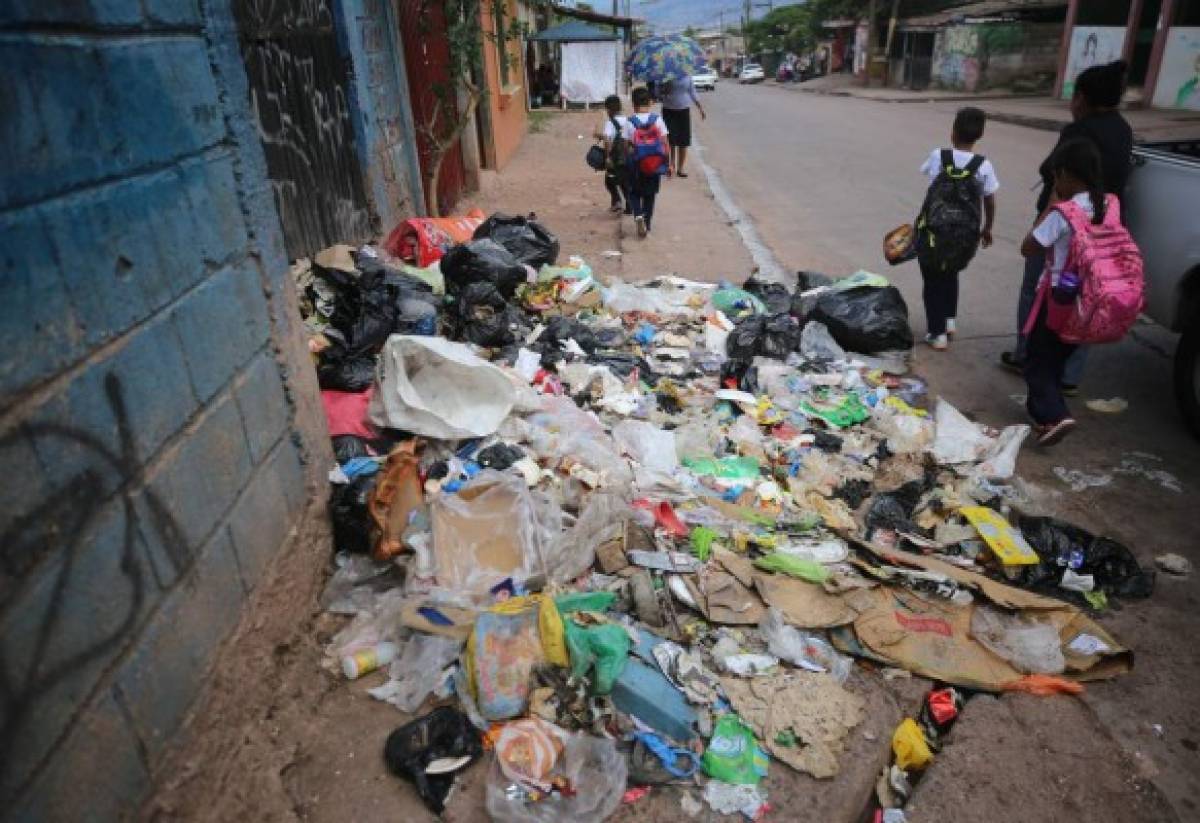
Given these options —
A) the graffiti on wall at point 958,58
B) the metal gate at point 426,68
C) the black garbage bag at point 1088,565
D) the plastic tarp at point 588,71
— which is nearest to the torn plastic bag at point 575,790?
the black garbage bag at point 1088,565

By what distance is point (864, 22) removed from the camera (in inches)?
1709

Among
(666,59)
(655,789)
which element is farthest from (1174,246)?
(666,59)

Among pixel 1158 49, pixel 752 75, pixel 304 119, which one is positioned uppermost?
pixel 304 119

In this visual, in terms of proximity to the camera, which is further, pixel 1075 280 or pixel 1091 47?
pixel 1091 47

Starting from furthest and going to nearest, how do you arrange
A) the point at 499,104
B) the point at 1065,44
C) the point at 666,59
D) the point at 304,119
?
the point at 1065,44 → the point at 499,104 → the point at 666,59 → the point at 304,119

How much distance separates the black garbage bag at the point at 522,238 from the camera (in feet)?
19.7

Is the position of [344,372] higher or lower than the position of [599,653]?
higher

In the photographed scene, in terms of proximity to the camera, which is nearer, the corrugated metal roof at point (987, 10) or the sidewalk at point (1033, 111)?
the sidewalk at point (1033, 111)

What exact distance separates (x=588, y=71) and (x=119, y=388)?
87.3 feet

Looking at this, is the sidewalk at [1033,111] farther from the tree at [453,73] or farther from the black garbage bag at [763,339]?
the tree at [453,73]

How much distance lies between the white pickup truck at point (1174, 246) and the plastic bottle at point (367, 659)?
13.8 ft

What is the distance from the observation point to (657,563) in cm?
299

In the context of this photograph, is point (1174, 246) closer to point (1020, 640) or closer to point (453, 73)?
point (1020, 640)

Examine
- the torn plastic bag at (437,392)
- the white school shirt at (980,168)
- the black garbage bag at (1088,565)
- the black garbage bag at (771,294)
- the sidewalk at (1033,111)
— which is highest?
the white school shirt at (980,168)
